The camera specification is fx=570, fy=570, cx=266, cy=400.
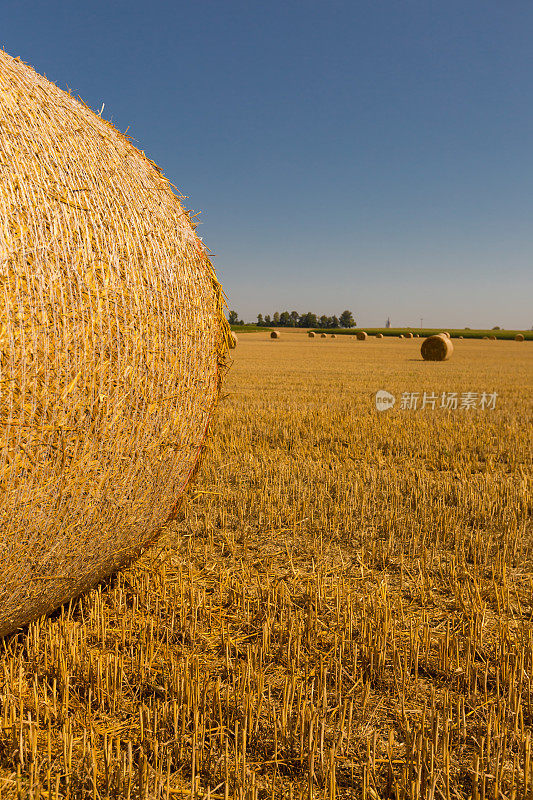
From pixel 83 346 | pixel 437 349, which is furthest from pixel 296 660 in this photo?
pixel 437 349

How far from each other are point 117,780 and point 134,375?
193cm

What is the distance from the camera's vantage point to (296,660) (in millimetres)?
3105

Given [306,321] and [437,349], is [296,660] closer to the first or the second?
[437,349]

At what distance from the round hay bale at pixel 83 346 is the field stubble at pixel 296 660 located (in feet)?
1.67

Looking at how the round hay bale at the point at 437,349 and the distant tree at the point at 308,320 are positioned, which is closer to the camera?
the round hay bale at the point at 437,349

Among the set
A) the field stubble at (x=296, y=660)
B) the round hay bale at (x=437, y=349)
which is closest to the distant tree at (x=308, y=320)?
the round hay bale at (x=437, y=349)

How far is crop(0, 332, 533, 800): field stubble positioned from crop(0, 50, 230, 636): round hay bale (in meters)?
0.51

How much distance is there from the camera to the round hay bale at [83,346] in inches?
104

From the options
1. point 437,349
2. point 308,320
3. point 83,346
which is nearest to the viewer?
point 83,346

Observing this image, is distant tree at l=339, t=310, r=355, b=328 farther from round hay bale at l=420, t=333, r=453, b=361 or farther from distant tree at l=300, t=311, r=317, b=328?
round hay bale at l=420, t=333, r=453, b=361

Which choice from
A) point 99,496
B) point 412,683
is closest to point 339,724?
point 412,683

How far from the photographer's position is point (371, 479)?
22.3ft

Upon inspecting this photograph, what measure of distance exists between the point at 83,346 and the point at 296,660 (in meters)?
2.03

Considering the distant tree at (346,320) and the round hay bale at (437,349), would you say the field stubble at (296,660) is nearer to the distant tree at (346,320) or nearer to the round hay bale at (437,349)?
the round hay bale at (437,349)
